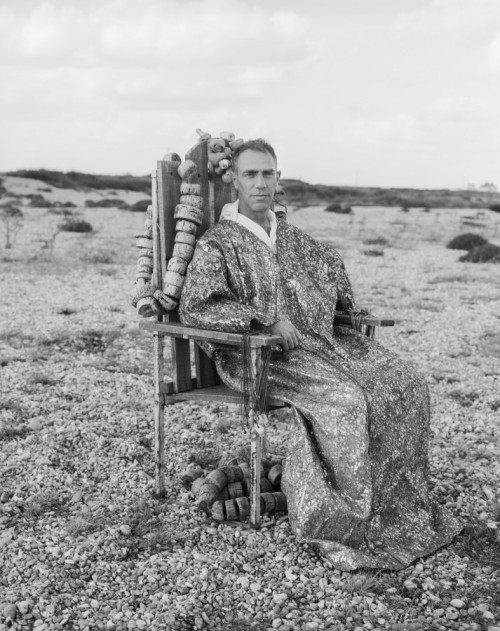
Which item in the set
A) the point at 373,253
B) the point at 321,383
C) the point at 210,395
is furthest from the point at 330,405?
the point at 373,253

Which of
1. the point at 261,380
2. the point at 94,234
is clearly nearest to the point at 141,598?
the point at 261,380

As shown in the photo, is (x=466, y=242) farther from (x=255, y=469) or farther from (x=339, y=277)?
(x=255, y=469)

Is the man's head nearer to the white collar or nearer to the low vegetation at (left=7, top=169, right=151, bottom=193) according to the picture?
the white collar

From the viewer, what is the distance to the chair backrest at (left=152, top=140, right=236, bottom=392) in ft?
15.0

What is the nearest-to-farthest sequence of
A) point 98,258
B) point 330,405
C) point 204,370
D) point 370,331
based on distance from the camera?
point 330,405, point 204,370, point 370,331, point 98,258

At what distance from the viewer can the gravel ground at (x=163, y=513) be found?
3.51 metres

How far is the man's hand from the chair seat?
32 cm

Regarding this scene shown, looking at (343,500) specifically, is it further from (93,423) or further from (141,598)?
(93,423)

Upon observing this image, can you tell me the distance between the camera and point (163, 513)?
177 inches

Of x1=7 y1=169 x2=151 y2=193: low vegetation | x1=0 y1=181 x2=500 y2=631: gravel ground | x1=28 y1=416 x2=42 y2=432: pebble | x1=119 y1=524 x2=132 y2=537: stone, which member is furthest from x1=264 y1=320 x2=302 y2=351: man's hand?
x1=7 y1=169 x2=151 y2=193: low vegetation

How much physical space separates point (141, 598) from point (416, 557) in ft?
4.70

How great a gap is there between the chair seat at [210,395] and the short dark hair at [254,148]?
1372mm

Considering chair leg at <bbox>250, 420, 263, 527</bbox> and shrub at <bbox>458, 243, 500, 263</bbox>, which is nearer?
chair leg at <bbox>250, 420, 263, 527</bbox>

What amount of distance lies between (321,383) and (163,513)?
123 centimetres
